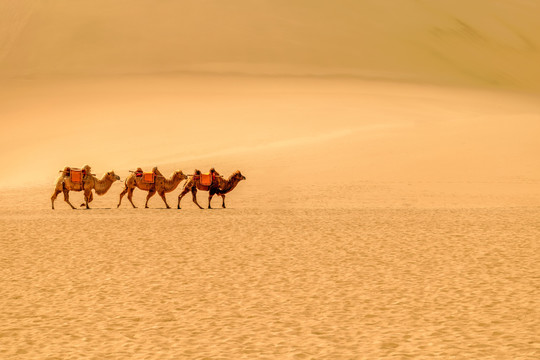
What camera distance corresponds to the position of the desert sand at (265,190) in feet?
24.2

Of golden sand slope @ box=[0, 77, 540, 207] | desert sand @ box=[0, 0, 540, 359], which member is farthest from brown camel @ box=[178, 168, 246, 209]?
golden sand slope @ box=[0, 77, 540, 207]

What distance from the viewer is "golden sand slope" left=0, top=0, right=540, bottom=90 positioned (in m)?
60.3

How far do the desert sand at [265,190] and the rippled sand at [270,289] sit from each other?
36 mm

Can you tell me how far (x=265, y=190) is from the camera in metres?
23.2

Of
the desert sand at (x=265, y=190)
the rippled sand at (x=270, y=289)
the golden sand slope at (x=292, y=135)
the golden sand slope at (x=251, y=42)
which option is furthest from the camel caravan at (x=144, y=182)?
the golden sand slope at (x=251, y=42)

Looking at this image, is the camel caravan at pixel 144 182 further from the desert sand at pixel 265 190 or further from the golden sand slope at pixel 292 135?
the golden sand slope at pixel 292 135

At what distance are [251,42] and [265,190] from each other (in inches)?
1670

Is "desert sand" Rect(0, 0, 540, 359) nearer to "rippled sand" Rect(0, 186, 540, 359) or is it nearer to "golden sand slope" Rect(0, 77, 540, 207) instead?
"rippled sand" Rect(0, 186, 540, 359)

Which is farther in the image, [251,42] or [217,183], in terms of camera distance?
[251,42]

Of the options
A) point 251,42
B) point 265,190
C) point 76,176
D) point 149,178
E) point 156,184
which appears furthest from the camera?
point 251,42

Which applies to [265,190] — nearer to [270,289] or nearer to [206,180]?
[206,180]

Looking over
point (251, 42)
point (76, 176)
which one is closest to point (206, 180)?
point (76, 176)

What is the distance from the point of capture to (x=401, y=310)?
7.95 m

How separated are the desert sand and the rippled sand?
0.12 feet
